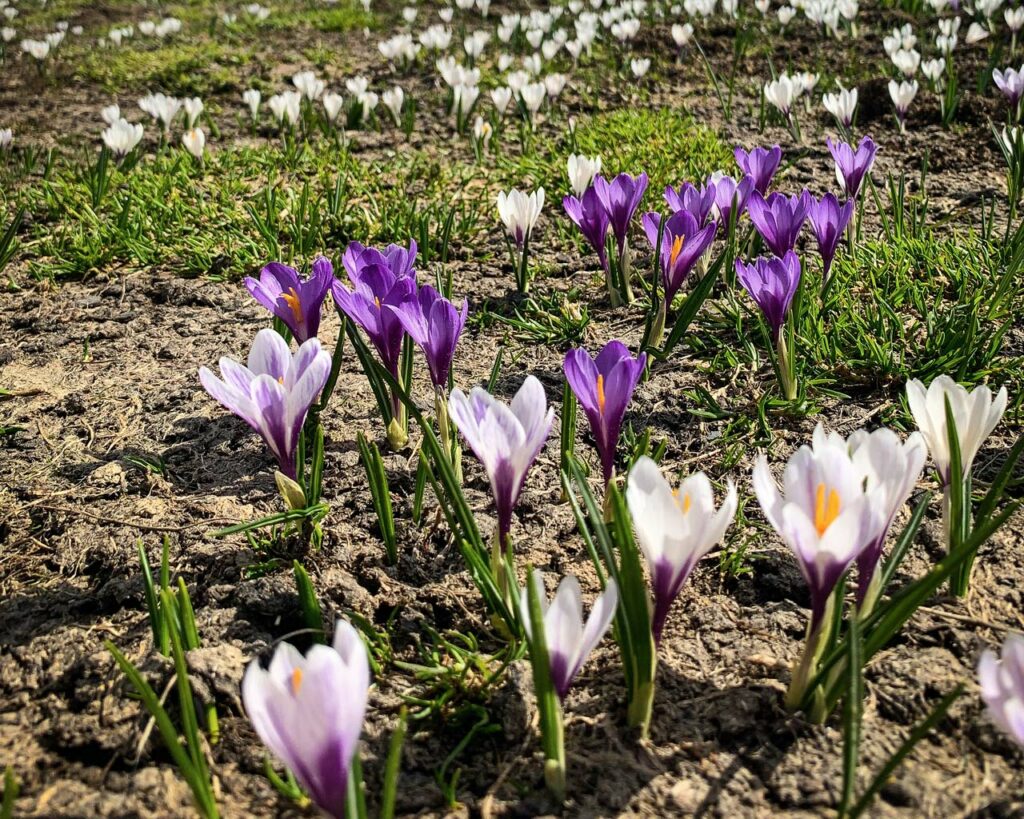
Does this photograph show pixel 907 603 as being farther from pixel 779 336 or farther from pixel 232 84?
pixel 232 84

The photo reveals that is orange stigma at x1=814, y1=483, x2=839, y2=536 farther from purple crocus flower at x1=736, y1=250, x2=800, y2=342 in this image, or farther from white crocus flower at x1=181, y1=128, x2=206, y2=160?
white crocus flower at x1=181, y1=128, x2=206, y2=160

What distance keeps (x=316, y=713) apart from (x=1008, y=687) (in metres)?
0.76

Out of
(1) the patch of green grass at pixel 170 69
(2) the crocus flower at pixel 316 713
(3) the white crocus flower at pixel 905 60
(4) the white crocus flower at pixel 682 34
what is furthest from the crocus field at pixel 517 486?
(1) the patch of green grass at pixel 170 69

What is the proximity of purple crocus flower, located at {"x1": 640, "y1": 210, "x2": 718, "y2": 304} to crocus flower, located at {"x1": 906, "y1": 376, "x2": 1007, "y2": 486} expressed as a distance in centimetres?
78

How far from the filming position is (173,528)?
1.74 m

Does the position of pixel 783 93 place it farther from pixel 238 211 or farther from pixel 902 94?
pixel 238 211

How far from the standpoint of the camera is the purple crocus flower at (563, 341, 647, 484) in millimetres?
1466

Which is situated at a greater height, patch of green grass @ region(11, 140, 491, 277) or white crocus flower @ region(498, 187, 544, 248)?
white crocus flower @ region(498, 187, 544, 248)

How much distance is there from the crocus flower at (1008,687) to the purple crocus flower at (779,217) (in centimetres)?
134

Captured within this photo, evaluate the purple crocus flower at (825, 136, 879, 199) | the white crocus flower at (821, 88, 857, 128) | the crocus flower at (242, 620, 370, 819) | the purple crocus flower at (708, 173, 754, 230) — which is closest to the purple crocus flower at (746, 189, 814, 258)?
the purple crocus flower at (708, 173, 754, 230)

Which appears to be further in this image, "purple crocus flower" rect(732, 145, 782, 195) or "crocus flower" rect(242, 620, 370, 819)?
"purple crocus flower" rect(732, 145, 782, 195)

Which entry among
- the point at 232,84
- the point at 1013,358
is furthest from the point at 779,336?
the point at 232,84

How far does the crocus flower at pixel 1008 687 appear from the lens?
0.97 m

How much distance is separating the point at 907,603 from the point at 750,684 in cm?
31
